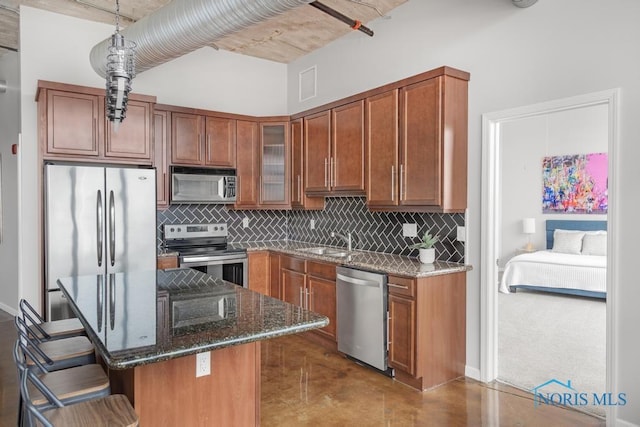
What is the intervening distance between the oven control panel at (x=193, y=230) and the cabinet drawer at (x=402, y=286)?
99.6 inches

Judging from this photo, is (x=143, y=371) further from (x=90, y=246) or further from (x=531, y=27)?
(x=531, y=27)

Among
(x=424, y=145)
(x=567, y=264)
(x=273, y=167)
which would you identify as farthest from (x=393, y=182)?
(x=567, y=264)

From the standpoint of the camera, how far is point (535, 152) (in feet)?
24.7

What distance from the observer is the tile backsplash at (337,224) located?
3.78 meters

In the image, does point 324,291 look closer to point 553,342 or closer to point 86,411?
point 553,342

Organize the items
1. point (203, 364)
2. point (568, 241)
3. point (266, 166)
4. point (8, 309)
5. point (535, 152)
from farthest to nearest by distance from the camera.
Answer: point (535, 152)
point (568, 241)
point (8, 309)
point (266, 166)
point (203, 364)

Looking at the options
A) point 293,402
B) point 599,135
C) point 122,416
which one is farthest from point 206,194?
point 599,135

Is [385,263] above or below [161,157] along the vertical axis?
below

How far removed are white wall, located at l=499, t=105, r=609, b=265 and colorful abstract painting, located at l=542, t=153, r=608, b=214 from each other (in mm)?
91

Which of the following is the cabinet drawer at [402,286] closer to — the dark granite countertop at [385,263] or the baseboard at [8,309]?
the dark granite countertop at [385,263]

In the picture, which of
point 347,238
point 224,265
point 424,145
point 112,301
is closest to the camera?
point 112,301

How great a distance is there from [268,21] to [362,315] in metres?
3.01

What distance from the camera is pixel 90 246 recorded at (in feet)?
12.4

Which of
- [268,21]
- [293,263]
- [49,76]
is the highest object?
[268,21]
